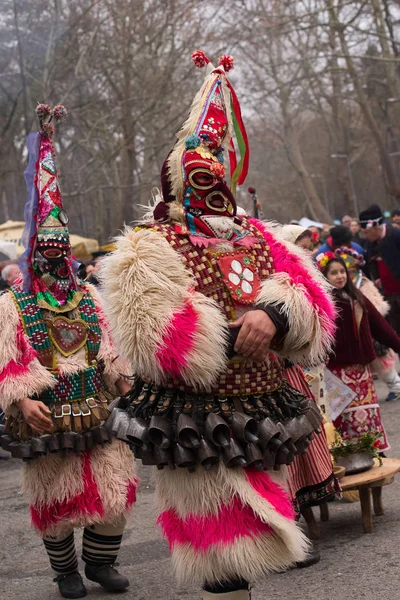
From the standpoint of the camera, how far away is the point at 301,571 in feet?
17.4

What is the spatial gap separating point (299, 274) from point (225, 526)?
1.07 m

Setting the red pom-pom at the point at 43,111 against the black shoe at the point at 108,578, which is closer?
the black shoe at the point at 108,578

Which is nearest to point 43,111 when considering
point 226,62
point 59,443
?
point 226,62

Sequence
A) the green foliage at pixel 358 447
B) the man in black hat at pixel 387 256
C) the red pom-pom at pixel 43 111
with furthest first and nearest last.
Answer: the man in black hat at pixel 387 256, the green foliage at pixel 358 447, the red pom-pom at pixel 43 111

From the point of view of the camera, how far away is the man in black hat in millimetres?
11555

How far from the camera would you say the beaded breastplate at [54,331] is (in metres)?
5.21

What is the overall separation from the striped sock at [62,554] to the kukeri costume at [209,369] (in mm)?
1556

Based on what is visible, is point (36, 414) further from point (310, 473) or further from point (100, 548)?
point (310, 473)

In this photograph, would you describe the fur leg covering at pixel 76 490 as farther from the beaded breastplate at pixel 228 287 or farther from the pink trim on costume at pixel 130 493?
the beaded breastplate at pixel 228 287

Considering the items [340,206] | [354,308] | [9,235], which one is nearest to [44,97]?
[9,235]

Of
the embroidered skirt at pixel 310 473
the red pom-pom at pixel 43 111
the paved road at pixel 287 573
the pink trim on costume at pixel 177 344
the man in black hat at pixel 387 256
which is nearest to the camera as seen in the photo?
the pink trim on costume at pixel 177 344

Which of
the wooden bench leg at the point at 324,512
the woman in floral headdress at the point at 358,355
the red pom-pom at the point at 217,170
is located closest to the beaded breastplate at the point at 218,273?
the red pom-pom at the point at 217,170

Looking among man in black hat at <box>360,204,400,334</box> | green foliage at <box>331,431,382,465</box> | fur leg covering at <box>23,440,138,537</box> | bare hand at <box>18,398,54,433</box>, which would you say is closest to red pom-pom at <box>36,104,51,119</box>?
bare hand at <box>18,398,54,433</box>

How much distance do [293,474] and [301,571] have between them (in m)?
Answer: 0.66
